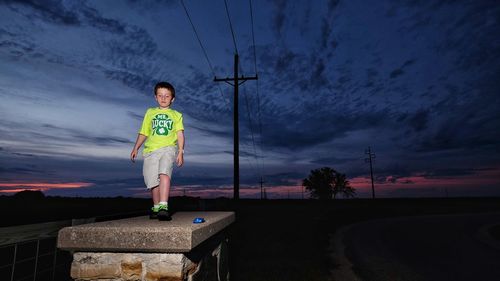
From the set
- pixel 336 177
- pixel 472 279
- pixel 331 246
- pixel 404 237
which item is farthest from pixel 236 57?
pixel 336 177

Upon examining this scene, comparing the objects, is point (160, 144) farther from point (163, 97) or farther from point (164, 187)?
point (163, 97)

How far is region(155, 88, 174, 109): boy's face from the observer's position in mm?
3585

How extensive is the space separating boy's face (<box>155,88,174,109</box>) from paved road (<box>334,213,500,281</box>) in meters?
6.43

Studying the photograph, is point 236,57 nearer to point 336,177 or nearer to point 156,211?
point 156,211

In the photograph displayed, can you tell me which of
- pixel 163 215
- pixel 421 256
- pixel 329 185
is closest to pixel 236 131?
pixel 421 256

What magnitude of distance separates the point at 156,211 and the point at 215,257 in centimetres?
96

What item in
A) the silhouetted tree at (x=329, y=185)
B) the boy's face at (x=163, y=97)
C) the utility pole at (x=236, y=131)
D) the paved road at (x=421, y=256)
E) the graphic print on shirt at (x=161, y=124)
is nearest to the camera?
the graphic print on shirt at (x=161, y=124)

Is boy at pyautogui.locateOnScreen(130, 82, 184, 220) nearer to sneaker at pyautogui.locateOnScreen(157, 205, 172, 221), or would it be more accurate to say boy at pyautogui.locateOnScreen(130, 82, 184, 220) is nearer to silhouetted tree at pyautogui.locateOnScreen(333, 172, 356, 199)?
sneaker at pyautogui.locateOnScreen(157, 205, 172, 221)

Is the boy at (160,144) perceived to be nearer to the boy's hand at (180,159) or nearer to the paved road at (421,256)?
the boy's hand at (180,159)

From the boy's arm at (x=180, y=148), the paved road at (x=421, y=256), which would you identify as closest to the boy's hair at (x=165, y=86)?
the boy's arm at (x=180, y=148)

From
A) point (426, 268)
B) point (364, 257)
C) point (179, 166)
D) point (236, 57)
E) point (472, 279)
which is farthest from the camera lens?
point (236, 57)

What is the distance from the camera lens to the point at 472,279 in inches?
309

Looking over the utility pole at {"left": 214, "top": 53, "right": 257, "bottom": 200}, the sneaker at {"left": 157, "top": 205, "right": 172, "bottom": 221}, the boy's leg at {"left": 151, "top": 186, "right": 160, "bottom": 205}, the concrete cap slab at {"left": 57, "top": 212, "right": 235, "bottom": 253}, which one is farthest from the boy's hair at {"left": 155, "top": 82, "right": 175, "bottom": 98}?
the utility pole at {"left": 214, "top": 53, "right": 257, "bottom": 200}

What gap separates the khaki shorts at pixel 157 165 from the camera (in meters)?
3.25
